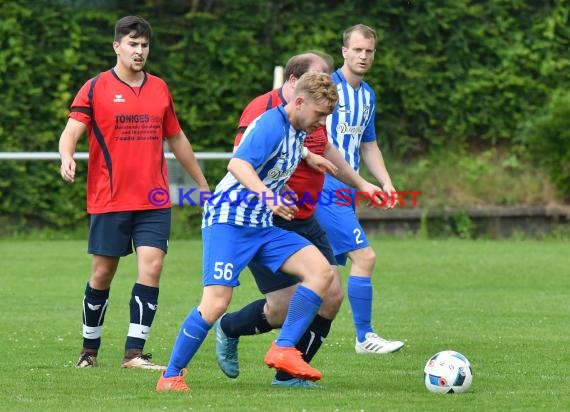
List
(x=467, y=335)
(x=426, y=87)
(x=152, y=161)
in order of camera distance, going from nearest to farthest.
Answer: (x=152, y=161) → (x=467, y=335) → (x=426, y=87)

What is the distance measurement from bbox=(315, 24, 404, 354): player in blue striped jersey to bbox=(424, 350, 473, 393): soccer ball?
1.95 metres

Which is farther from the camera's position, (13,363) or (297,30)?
(297,30)

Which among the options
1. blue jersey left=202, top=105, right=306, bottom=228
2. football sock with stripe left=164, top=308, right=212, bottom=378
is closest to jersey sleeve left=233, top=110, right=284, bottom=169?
blue jersey left=202, top=105, right=306, bottom=228

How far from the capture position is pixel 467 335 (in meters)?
9.25

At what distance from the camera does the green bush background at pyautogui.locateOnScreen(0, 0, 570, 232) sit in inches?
754

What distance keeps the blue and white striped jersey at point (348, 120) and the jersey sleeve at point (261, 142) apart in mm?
2443

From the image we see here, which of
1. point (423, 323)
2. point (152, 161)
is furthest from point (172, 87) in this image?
point (152, 161)

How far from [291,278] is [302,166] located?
713 millimetres

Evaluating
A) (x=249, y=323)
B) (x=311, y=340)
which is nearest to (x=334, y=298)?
(x=311, y=340)

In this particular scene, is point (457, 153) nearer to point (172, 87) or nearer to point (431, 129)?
point (431, 129)

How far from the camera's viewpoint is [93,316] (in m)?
7.82

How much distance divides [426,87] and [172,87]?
13.3 feet

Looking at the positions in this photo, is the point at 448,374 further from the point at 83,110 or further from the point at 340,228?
the point at 83,110

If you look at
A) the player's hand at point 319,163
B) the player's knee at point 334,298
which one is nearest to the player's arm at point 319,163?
the player's hand at point 319,163
